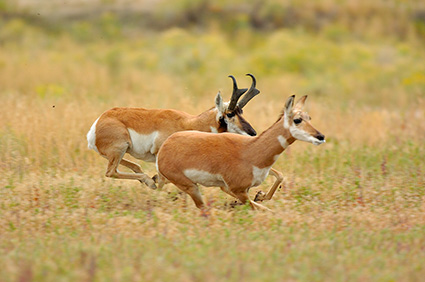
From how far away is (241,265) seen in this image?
620 cm

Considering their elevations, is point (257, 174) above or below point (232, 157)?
below

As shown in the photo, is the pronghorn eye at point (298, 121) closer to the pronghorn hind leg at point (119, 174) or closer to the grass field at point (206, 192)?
the grass field at point (206, 192)

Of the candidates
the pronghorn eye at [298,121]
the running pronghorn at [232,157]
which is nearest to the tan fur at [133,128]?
the running pronghorn at [232,157]

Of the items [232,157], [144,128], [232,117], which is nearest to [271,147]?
[232,157]

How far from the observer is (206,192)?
1002 cm

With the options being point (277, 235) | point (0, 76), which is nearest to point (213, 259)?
point (277, 235)

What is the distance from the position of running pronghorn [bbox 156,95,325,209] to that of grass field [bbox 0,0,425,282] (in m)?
0.42

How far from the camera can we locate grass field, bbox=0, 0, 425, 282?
634 cm

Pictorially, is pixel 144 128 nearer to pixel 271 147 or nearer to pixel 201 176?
pixel 201 176

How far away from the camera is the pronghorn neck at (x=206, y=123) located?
409 inches

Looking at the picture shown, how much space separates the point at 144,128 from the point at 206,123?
3.45 ft

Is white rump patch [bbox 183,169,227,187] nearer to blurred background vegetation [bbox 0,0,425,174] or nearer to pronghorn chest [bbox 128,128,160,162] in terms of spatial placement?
pronghorn chest [bbox 128,128,160,162]

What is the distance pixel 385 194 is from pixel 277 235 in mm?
2973

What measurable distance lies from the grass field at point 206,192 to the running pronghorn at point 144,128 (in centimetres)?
56
